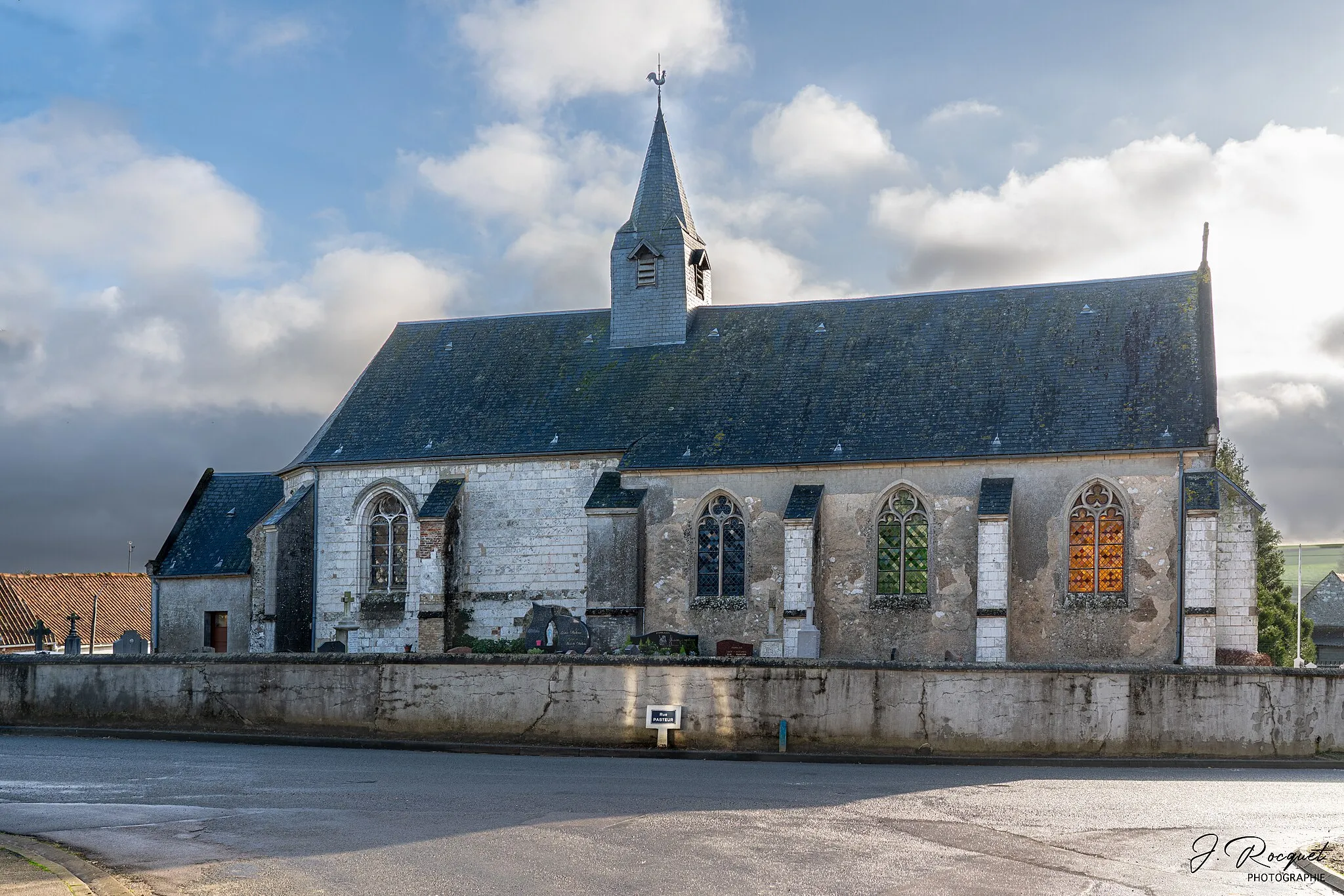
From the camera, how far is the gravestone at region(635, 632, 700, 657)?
28.2 metres

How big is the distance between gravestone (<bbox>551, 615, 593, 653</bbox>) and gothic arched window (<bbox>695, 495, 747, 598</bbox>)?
3.28 meters

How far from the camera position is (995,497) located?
91.9ft

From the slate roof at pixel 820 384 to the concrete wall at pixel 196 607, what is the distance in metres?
5.65

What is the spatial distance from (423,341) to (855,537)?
584 inches

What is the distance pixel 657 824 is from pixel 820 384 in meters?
21.6

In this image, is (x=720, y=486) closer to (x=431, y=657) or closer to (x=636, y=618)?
(x=636, y=618)

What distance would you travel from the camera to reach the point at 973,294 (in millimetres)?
32969

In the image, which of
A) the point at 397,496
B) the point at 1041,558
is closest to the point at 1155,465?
the point at 1041,558

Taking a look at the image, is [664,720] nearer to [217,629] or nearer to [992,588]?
[992,588]

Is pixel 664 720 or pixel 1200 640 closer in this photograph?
pixel 664 720

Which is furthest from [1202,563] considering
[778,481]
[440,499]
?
[440,499]

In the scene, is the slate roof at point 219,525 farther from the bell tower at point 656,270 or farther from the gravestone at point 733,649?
the gravestone at point 733,649

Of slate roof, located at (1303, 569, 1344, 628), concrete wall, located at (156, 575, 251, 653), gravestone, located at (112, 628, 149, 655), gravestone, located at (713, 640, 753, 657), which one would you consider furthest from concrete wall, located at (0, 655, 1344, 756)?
slate roof, located at (1303, 569, 1344, 628)

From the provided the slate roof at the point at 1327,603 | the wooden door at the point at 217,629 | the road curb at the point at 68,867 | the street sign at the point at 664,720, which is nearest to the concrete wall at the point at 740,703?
the street sign at the point at 664,720
